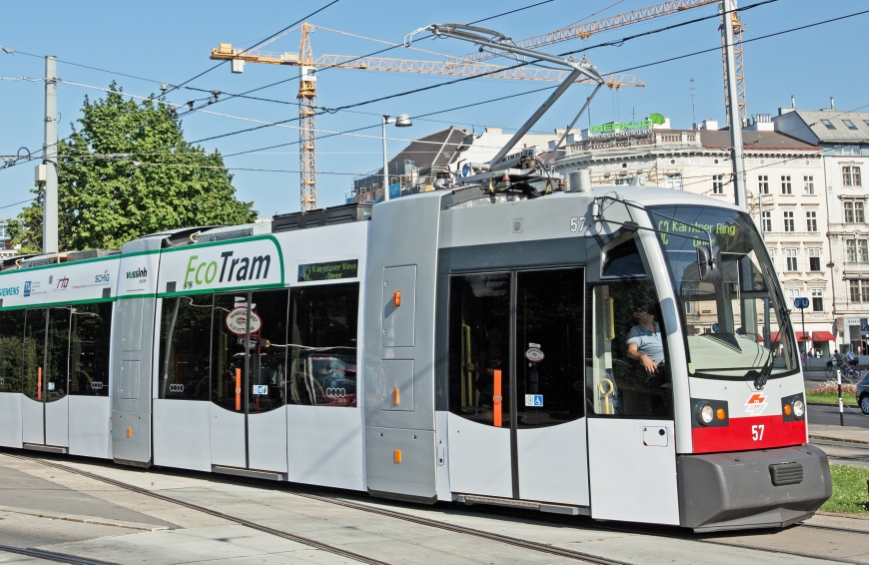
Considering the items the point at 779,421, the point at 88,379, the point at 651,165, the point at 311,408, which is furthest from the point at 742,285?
the point at 651,165

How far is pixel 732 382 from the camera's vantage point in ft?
29.7

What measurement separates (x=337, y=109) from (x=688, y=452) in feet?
40.3

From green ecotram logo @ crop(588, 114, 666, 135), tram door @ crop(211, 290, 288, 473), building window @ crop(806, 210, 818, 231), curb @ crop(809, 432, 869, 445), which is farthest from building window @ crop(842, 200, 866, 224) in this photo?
tram door @ crop(211, 290, 288, 473)

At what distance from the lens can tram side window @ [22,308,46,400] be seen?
17.2m

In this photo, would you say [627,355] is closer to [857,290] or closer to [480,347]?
[480,347]

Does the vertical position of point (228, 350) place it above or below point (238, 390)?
above

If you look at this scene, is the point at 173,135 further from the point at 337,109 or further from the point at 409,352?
the point at 409,352

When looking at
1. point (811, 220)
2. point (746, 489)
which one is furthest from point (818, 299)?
point (746, 489)

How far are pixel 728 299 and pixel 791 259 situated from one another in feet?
218

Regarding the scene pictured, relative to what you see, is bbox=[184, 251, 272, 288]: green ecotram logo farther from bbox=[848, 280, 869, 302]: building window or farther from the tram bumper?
bbox=[848, 280, 869, 302]: building window

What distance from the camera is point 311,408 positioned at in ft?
39.3

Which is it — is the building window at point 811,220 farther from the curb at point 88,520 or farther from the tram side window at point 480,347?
the curb at point 88,520

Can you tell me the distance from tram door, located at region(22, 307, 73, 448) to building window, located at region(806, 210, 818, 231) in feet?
211

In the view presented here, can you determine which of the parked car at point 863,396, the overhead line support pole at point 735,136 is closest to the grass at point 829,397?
the parked car at point 863,396
